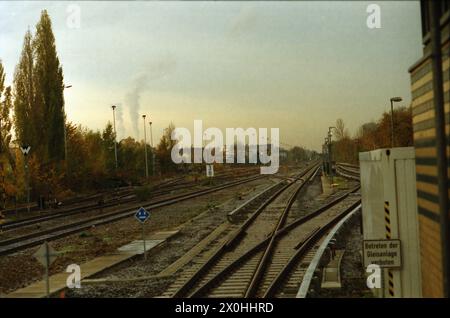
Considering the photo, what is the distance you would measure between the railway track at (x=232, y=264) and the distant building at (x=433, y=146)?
179 inches

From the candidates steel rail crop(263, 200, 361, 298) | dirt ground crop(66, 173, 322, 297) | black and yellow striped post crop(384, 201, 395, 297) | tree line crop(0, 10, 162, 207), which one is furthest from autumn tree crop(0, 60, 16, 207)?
black and yellow striped post crop(384, 201, 395, 297)

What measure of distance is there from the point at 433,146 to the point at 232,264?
7.74 meters

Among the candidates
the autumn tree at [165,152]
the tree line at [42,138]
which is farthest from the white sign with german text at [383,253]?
the autumn tree at [165,152]

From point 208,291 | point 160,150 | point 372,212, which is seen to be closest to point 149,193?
point 208,291

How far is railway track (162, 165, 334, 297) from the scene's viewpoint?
11.4 meters

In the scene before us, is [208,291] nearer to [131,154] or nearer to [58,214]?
[58,214]

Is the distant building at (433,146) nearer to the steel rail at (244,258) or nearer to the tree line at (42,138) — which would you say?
the steel rail at (244,258)

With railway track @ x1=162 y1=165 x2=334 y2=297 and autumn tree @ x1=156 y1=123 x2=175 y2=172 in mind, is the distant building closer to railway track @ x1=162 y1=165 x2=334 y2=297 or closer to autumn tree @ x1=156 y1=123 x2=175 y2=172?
railway track @ x1=162 y1=165 x2=334 y2=297

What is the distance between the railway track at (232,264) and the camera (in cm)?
1143

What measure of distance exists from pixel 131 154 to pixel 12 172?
24.5m

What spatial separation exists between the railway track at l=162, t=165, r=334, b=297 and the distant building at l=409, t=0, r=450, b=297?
4544 mm

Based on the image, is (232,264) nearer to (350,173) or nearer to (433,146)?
(433,146)

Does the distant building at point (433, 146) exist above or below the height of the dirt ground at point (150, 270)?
above

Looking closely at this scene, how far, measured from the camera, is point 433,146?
6996mm
